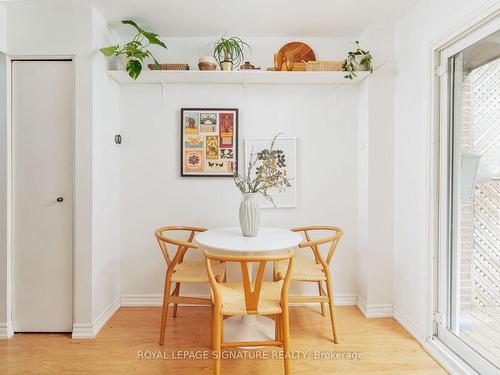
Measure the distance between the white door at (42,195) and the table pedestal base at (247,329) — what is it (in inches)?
48.2

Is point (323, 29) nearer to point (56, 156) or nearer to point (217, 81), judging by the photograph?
point (217, 81)

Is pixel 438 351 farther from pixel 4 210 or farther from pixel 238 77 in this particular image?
pixel 4 210

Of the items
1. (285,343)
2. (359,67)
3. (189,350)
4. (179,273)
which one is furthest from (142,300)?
(359,67)

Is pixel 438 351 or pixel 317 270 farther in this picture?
pixel 317 270

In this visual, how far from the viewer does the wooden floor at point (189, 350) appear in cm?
204

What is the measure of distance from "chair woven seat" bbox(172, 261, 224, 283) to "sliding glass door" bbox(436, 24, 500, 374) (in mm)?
1584

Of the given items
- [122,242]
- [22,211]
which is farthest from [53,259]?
[122,242]

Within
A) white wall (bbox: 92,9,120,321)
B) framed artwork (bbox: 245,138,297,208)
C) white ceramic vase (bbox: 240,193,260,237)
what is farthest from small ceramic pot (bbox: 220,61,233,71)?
white ceramic vase (bbox: 240,193,260,237)

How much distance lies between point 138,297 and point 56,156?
1.43m

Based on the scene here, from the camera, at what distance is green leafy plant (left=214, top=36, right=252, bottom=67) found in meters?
2.78

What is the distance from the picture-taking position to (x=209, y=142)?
9.82 ft

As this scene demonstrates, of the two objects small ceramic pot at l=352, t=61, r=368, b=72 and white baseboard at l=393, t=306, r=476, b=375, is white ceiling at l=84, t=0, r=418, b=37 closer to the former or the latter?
small ceramic pot at l=352, t=61, r=368, b=72

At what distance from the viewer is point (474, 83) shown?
199 cm

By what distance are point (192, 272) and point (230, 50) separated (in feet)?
6.20
